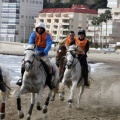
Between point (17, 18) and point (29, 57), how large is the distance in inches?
5498

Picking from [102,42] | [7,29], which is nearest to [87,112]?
[102,42]

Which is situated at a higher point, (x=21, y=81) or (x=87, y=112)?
(x=21, y=81)

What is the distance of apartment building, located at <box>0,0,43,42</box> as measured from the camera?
14607cm

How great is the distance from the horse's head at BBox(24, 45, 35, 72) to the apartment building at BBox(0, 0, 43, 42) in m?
130

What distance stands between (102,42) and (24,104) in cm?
10025

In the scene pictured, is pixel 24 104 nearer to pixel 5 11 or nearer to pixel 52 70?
pixel 52 70

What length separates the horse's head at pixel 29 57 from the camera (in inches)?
466

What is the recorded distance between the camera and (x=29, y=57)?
11.9 metres

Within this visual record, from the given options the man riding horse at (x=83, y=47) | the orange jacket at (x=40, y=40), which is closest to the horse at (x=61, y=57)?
the man riding horse at (x=83, y=47)

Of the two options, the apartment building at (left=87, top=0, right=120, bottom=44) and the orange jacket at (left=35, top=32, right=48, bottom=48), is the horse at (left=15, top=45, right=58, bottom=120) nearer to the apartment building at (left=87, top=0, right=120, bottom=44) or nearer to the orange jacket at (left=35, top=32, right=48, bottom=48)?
the orange jacket at (left=35, top=32, right=48, bottom=48)

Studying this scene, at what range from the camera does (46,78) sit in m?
13.3

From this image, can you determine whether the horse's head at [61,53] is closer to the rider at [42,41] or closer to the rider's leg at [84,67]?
the rider's leg at [84,67]

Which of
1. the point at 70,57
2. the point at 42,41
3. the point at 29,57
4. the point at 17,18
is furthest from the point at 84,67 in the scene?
the point at 17,18

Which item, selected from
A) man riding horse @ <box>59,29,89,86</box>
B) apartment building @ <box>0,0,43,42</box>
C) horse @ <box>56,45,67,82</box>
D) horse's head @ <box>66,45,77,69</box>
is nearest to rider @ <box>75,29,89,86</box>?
man riding horse @ <box>59,29,89,86</box>
